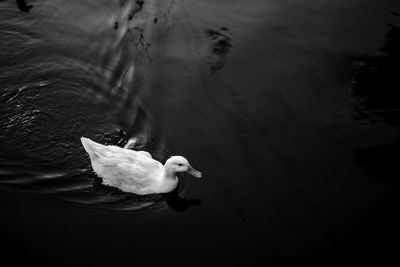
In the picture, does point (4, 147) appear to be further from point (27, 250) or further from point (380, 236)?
point (380, 236)

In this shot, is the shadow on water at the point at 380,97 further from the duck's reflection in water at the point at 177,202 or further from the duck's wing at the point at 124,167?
the duck's wing at the point at 124,167

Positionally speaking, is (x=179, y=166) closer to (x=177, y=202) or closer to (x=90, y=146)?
(x=177, y=202)

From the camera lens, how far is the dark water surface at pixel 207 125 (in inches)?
284

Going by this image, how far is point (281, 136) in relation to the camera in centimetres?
894

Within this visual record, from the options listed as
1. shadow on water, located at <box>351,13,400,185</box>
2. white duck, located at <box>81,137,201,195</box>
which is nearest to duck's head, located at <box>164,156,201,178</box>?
white duck, located at <box>81,137,201,195</box>

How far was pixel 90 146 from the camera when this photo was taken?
26.8 ft

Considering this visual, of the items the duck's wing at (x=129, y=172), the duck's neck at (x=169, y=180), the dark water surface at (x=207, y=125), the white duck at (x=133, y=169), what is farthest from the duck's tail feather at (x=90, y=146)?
the duck's neck at (x=169, y=180)

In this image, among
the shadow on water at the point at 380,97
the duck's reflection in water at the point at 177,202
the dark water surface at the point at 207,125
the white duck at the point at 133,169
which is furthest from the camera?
the shadow on water at the point at 380,97

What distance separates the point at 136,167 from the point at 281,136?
291 cm

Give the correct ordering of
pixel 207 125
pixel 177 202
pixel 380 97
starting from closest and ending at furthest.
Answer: pixel 177 202, pixel 207 125, pixel 380 97

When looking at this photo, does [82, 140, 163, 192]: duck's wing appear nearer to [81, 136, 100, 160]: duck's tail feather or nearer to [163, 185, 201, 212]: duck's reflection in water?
[81, 136, 100, 160]: duck's tail feather

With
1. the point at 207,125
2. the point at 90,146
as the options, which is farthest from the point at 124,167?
the point at 207,125

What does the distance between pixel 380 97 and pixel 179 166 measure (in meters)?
4.57

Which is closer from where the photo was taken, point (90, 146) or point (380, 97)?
point (90, 146)
